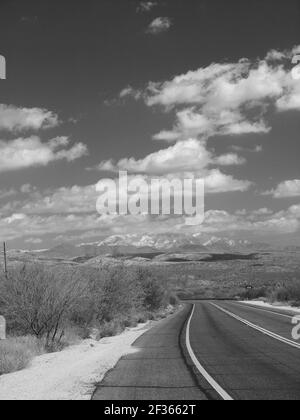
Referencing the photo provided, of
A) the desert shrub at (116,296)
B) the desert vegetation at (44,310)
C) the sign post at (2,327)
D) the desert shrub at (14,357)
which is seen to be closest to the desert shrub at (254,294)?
the desert shrub at (116,296)

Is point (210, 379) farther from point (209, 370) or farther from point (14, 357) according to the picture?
point (14, 357)

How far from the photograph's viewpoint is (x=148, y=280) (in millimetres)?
53406

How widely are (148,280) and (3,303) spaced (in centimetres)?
3002

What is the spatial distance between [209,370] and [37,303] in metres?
11.2

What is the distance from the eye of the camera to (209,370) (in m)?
13.4

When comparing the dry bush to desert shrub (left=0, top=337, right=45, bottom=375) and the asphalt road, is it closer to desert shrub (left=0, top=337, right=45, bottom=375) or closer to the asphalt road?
the asphalt road

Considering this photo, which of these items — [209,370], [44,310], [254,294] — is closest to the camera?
[209,370]

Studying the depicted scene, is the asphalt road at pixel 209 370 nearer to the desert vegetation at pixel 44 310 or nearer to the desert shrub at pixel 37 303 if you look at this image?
the desert vegetation at pixel 44 310

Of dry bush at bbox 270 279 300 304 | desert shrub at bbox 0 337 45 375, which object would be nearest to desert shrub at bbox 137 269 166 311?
dry bush at bbox 270 279 300 304

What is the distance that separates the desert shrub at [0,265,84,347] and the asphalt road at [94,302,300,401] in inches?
139

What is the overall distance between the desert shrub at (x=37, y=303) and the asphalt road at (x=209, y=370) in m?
3.52

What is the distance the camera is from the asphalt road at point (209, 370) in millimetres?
10336

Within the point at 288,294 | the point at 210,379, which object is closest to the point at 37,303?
the point at 210,379
